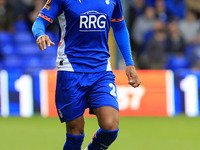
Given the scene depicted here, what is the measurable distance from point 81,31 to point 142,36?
32.1ft

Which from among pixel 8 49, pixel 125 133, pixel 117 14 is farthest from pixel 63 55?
pixel 8 49

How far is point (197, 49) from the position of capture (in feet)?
47.7

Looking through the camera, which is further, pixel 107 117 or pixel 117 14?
pixel 117 14

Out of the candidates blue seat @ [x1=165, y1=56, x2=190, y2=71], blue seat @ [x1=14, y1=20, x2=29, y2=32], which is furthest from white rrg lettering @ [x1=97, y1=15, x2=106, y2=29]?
blue seat @ [x1=14, y1=20, x2=29, y2=32]

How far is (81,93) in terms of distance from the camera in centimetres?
523

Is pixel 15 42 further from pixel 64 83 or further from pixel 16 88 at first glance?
pixel 64 83

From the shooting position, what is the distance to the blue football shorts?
5.21 metres

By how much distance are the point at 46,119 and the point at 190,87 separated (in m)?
3.54

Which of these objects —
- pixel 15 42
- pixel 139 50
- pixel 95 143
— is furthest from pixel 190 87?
pixel 95 143

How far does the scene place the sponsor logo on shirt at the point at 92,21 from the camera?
5180 millimetres

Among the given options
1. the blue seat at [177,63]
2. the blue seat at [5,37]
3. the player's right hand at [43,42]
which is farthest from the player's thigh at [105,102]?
the blue seat at [5,37]

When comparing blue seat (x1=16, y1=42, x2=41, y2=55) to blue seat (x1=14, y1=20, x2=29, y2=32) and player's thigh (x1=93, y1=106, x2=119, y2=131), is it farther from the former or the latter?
player's thigh (x1=93, y1=106, x2=119, y2=131)

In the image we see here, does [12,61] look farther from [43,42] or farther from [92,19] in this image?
[43,42]

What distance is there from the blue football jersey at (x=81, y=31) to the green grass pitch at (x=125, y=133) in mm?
2508
